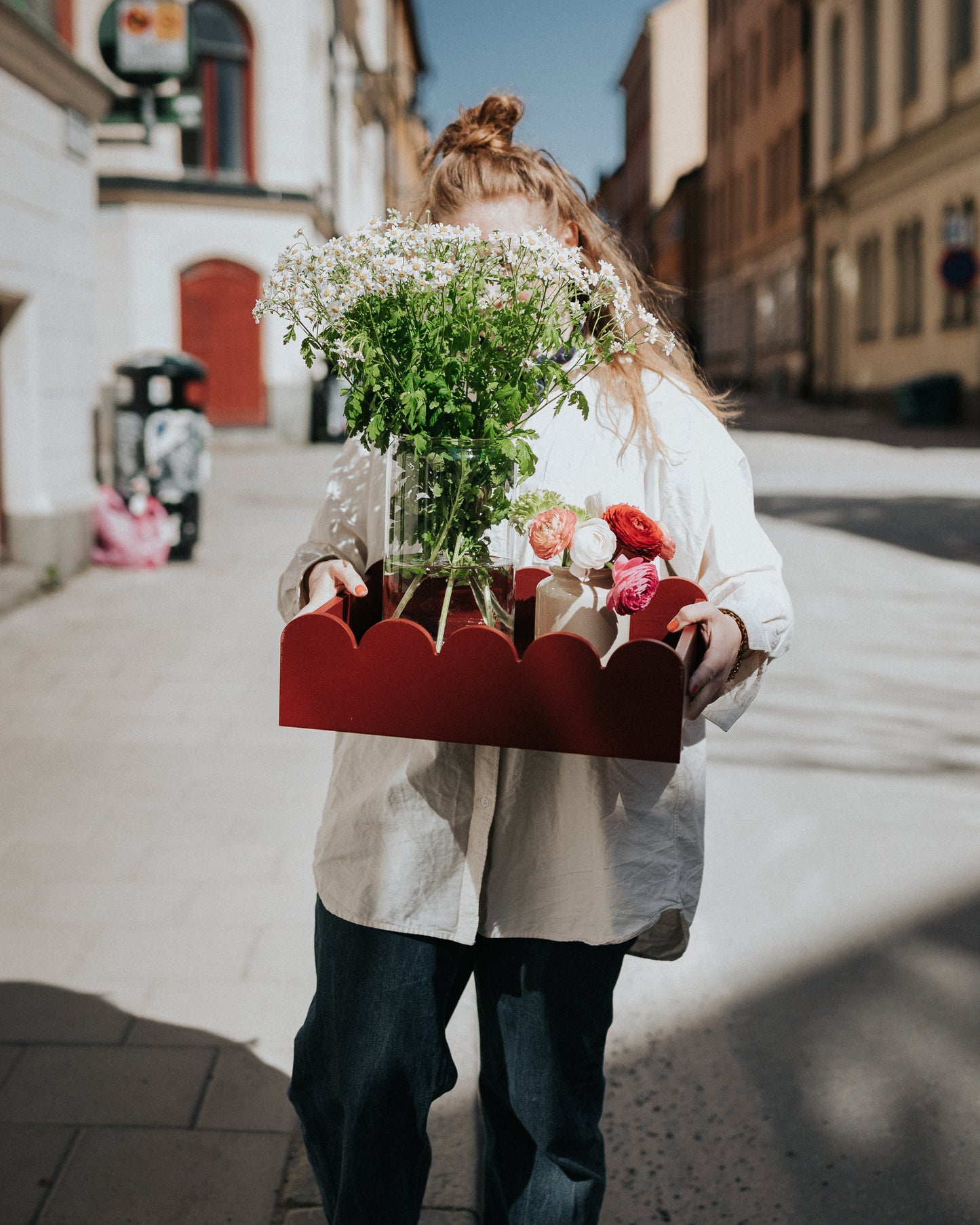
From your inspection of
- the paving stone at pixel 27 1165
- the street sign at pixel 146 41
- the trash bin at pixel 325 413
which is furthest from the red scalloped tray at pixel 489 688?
the trash bin at pixel 325 413

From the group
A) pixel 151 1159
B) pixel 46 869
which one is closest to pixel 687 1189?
pixel 151 1159

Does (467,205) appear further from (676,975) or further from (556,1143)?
(676,975)

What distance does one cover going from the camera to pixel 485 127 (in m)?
1.93

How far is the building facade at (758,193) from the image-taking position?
34.3 metres

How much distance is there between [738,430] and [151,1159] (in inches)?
890

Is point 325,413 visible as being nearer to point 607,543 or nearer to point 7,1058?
point 7,1058

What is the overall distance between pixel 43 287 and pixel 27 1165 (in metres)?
7.54

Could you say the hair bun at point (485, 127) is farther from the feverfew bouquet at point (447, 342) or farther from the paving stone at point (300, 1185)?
the paving stone at point (300, 1185)

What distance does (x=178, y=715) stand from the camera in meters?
5.74

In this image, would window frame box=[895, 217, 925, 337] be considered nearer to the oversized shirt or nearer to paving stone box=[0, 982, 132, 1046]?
paving stone box=[0, 982, 132, 1046]

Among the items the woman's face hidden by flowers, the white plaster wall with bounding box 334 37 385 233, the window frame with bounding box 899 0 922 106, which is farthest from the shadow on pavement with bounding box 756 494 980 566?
the window frame with bounding box 899 0 922 106

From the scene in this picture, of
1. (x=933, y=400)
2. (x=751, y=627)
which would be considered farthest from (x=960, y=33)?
(x=751, y=627)

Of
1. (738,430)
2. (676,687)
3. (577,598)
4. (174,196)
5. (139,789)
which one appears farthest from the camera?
(738,430)

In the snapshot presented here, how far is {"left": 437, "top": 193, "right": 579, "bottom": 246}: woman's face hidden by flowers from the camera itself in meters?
1.84
